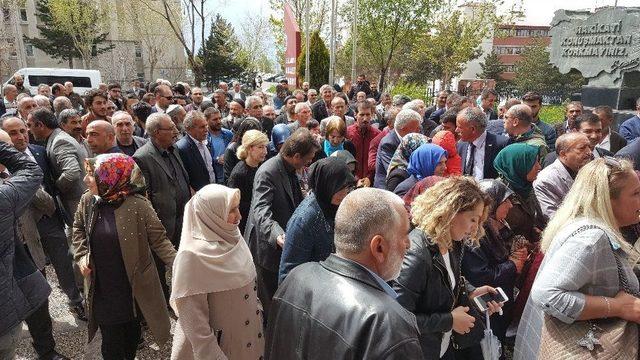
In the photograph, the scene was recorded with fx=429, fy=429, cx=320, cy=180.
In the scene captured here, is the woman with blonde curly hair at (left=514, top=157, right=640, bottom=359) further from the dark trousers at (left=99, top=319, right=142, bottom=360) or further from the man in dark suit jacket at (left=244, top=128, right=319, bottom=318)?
the dark trousers at (left=99, top=319, right=142, bottom=360)

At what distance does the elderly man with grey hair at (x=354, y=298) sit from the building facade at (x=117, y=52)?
4321 centimetres

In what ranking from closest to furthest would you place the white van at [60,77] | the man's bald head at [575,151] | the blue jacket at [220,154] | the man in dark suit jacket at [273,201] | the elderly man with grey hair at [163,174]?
the man in dark suit jacket at [273,201] < the man's bald head at [575,151] < the elderly man with grey hair at [163,174] < the blue jacket at [220,154] < the white van at [60,77]

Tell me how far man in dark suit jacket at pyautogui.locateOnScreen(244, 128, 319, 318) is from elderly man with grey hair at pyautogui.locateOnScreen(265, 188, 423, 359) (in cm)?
170

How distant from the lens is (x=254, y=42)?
147 feet

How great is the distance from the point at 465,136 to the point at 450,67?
28360mm

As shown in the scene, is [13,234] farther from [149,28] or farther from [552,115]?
[149,28]

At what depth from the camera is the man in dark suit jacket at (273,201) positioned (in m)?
3.48

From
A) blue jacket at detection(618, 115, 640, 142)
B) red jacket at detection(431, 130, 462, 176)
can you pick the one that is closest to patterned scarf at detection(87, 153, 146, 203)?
red jacket at detection(431, 130, 462, 176)

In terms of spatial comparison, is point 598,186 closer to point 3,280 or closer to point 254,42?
point 3,280

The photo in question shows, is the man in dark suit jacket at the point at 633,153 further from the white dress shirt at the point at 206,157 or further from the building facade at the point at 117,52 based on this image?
the building facade at the point at 117,52

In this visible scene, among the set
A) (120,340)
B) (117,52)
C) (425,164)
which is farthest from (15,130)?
(117,52)

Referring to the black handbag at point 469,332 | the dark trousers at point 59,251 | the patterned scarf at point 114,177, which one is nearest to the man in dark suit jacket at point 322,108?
the dark trousers at point 59,251

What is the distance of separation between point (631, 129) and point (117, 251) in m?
6.76

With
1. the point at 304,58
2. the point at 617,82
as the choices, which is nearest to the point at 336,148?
the point at 617,82
